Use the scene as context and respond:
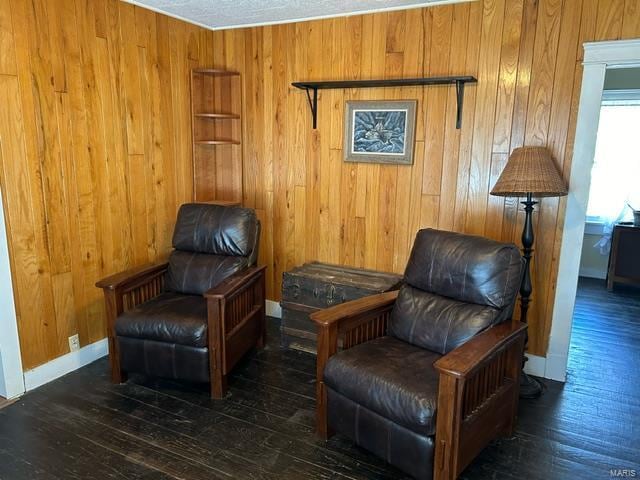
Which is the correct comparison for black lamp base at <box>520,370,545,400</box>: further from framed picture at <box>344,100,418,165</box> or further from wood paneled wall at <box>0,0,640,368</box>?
framed picture at <box>344,100,418,165</box>

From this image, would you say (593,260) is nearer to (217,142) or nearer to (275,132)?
(275,132)

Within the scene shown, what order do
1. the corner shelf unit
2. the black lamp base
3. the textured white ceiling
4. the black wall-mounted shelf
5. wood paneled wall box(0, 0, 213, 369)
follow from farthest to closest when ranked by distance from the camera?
the corner shelf unit, the textured white ceiling, the black wall-mounted shelf, the black lamp base, wood paneled wall box(0, 0, 213, 369)

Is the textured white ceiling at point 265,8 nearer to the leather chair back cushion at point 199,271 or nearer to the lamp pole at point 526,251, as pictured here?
the lamp pole at point 526,251

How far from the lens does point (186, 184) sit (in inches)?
151

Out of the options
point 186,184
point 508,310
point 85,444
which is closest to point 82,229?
point 186,184

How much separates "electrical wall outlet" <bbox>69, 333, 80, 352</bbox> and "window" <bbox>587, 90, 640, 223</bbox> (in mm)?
4951

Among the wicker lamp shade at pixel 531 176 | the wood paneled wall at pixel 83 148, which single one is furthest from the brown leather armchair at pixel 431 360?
the wood paneled wall at pixel 83 148

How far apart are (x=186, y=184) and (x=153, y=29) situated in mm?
1150

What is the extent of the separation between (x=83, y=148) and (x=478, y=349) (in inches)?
102

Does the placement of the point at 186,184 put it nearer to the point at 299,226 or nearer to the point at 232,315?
the point at 299,226

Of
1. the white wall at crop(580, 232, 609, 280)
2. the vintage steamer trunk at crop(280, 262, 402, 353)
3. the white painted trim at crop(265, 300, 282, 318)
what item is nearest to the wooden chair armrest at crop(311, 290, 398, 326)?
the vintage steamer trunk at crop(280, 262, 402, 353)

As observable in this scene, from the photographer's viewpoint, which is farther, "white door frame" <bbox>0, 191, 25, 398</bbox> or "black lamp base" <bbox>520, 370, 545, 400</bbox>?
"black lamp base" <bbox>520, 370, 545, 400</bbox>

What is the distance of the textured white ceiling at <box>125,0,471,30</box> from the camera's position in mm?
3084

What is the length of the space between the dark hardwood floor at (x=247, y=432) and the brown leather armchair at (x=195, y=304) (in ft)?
0.57
